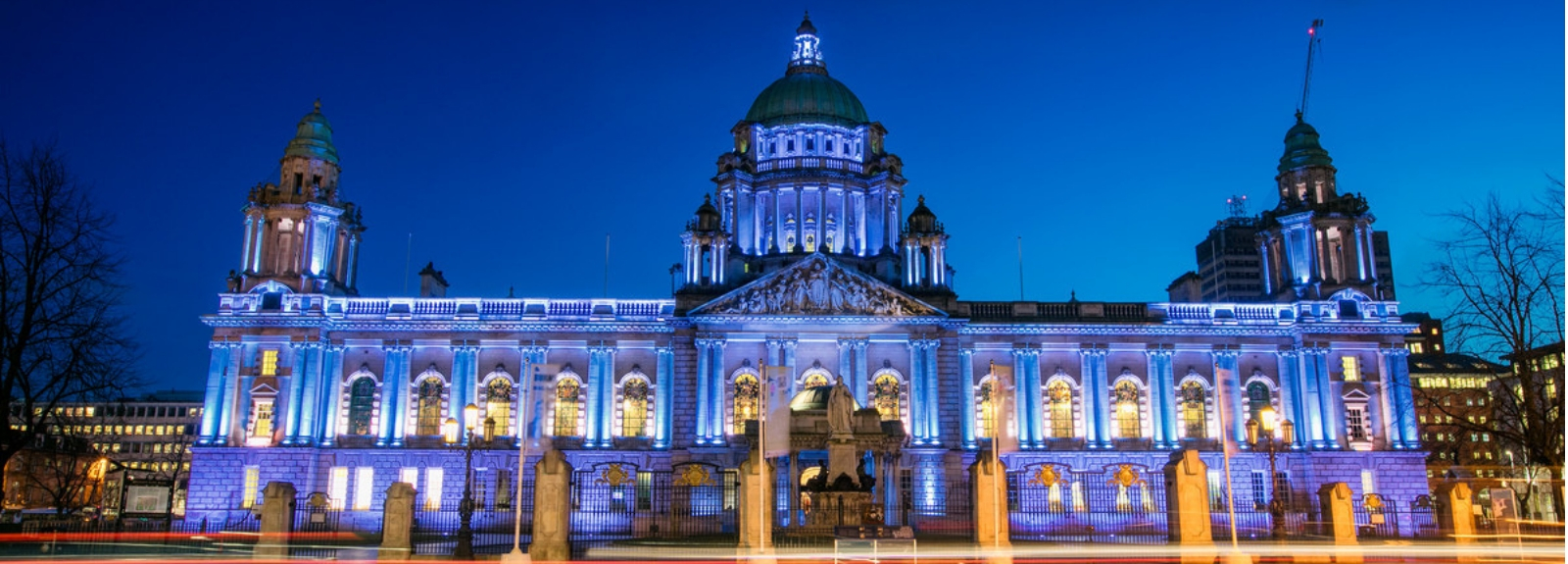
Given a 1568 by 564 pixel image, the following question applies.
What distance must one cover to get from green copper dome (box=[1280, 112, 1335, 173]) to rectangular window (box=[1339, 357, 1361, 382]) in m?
10.8

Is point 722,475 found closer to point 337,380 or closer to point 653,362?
point 653,362

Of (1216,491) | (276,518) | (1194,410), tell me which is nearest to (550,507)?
(276,518)

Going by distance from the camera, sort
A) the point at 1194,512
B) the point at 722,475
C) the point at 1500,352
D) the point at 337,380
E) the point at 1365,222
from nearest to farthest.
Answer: the point at 1194,512 → the point at 1500,352 → the point at 722,475 → the point at 337,380 → the point at 1365,222

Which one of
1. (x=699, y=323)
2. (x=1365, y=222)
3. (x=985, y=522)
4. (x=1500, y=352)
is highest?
(x=1365, y=222)

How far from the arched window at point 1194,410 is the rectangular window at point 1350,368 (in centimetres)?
691

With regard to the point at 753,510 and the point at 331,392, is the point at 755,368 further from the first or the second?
the point at 753,510

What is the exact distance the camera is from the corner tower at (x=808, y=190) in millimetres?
64812

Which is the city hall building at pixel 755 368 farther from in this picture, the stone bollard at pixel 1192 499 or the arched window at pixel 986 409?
the stone bollard at pixel 1192 499

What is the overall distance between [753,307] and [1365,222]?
106ft

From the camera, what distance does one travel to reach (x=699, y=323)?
187ft

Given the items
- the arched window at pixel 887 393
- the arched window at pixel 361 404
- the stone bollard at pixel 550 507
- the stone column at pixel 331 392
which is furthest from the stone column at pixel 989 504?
the stone column at pixel 331 392

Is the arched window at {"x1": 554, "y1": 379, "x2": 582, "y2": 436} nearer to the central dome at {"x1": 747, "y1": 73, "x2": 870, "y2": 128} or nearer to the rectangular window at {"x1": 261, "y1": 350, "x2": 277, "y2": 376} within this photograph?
the rectangular window at {"x1": 261, "y1": 350, "x2": 277, "y2": 376}

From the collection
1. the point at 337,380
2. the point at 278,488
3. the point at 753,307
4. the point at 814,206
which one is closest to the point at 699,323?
the point at 753,307

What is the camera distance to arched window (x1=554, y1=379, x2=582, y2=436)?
57656mm
